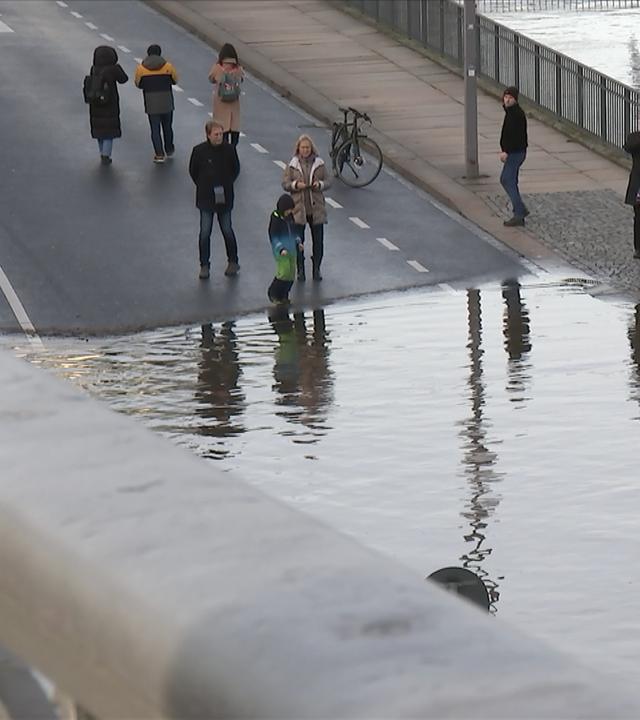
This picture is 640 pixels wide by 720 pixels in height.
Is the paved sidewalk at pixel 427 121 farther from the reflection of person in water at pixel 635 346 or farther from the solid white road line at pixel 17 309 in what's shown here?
the solid white road line at pixel 17 309

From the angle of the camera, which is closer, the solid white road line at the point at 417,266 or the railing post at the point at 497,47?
the solid white road line at the point at 417,266

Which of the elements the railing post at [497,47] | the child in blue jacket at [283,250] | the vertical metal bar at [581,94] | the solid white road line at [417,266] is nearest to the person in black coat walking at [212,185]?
the child in blue jacket at [283,250]

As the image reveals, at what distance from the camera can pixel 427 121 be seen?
2992 cm

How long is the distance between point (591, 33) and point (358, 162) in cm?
1625

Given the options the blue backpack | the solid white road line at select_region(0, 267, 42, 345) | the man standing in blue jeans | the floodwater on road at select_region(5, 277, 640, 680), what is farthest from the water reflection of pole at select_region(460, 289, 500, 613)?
the blue backpack

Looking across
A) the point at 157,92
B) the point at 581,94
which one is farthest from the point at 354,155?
the point at 581,94

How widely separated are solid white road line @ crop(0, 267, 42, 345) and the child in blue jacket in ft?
8.44

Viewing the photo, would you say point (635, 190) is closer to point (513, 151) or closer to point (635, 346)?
point (513, 151)

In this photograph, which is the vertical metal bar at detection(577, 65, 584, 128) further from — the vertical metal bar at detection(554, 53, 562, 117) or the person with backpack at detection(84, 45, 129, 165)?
the person with backpack at detection(84, 45, 129, 165)

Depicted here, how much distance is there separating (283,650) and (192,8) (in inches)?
1457

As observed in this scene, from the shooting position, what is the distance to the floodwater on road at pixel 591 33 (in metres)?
37.0

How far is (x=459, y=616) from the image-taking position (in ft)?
6.24

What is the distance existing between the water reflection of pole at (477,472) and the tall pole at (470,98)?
306 inches

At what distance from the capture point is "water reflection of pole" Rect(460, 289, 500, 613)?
11.7 metres
